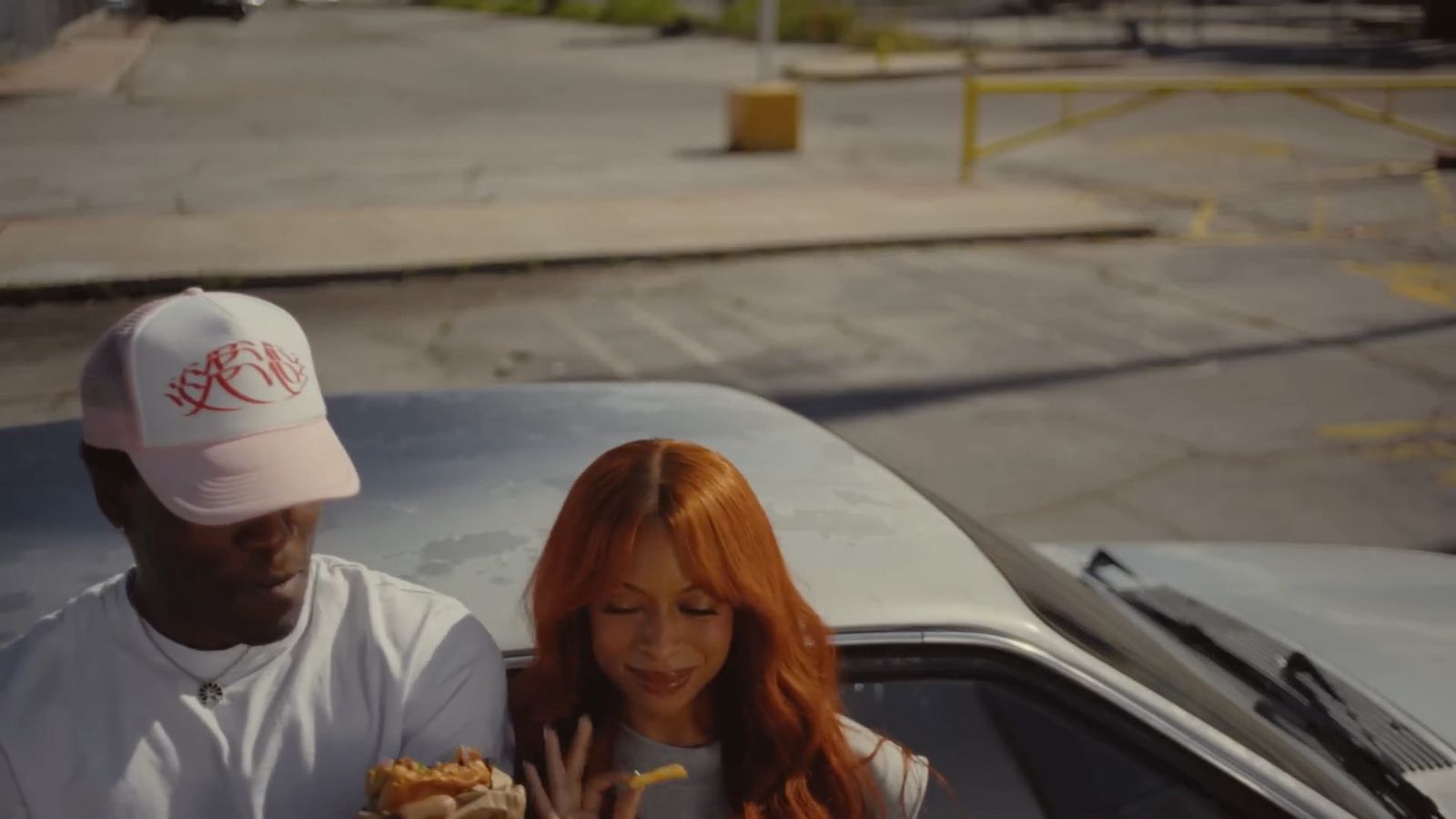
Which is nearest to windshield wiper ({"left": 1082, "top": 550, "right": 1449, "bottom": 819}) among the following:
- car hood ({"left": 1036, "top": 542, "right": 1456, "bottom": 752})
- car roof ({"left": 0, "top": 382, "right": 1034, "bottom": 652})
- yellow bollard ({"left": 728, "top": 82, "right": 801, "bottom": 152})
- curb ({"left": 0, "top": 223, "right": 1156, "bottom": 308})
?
car hood ({"left": 1036, "top": 542, "right": 1456, "bottom": 752})

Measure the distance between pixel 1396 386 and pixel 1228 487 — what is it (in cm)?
229

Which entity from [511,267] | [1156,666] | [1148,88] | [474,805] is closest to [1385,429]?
[1156,666]

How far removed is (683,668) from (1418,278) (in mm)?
10927

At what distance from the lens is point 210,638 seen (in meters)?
1.91

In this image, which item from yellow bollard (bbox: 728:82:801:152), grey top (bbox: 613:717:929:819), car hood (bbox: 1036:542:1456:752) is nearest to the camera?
grey top (bbox: 613:717:929:819)

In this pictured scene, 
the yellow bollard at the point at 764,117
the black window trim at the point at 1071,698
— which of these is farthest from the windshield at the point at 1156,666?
the yellow bollard at the point at 764,117

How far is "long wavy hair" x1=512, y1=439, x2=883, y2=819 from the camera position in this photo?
2.04 m

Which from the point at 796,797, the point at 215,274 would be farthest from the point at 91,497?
the point at 215,274

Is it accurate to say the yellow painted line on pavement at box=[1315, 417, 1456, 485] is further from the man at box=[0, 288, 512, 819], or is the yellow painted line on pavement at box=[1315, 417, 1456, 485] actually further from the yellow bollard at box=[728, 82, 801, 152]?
the yellow bollard at box=[728, 82, 801, 152]

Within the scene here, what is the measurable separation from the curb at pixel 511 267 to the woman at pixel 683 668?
8494 millimetres

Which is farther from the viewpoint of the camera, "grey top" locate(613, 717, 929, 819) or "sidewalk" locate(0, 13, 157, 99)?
"sidewalk" locate(0, 13, 157, 99)

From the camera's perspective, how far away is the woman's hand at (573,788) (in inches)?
76.6

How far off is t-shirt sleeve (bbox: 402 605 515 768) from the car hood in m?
1.78

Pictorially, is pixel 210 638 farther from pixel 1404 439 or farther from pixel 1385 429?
pixel 1385 429
